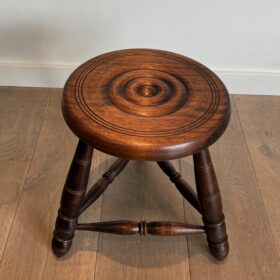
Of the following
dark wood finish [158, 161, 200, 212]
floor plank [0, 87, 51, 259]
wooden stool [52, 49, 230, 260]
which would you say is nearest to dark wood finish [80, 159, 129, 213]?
wooden stool [52, 49, 230, 260]

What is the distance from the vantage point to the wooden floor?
81 cm

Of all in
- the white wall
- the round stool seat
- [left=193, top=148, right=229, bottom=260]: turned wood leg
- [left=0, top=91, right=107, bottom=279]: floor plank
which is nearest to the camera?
the round stool seat

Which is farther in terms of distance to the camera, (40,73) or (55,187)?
(40,73)

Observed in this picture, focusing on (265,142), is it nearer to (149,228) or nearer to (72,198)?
(149,228)

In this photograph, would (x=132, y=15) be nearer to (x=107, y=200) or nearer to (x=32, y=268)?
(x=107, y=200)

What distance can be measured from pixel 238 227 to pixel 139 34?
2.21ft

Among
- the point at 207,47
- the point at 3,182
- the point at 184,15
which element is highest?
the point at 184,15

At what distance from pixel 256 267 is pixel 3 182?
682 millimetres

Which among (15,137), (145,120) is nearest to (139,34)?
(15,137)

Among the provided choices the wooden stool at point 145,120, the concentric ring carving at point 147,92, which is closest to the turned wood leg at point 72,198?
the wooden stool at point 145,120

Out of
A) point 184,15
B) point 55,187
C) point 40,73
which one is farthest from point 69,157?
point 184,15

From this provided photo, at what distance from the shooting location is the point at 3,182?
3.19ft

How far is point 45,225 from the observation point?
0.88m

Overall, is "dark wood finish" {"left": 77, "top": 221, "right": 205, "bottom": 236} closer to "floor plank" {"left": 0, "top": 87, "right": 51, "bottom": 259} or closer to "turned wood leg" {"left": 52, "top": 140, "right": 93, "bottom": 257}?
"turned wood leg" {"left": 52, "top": 140, "right": 93, "bottom": 257}
